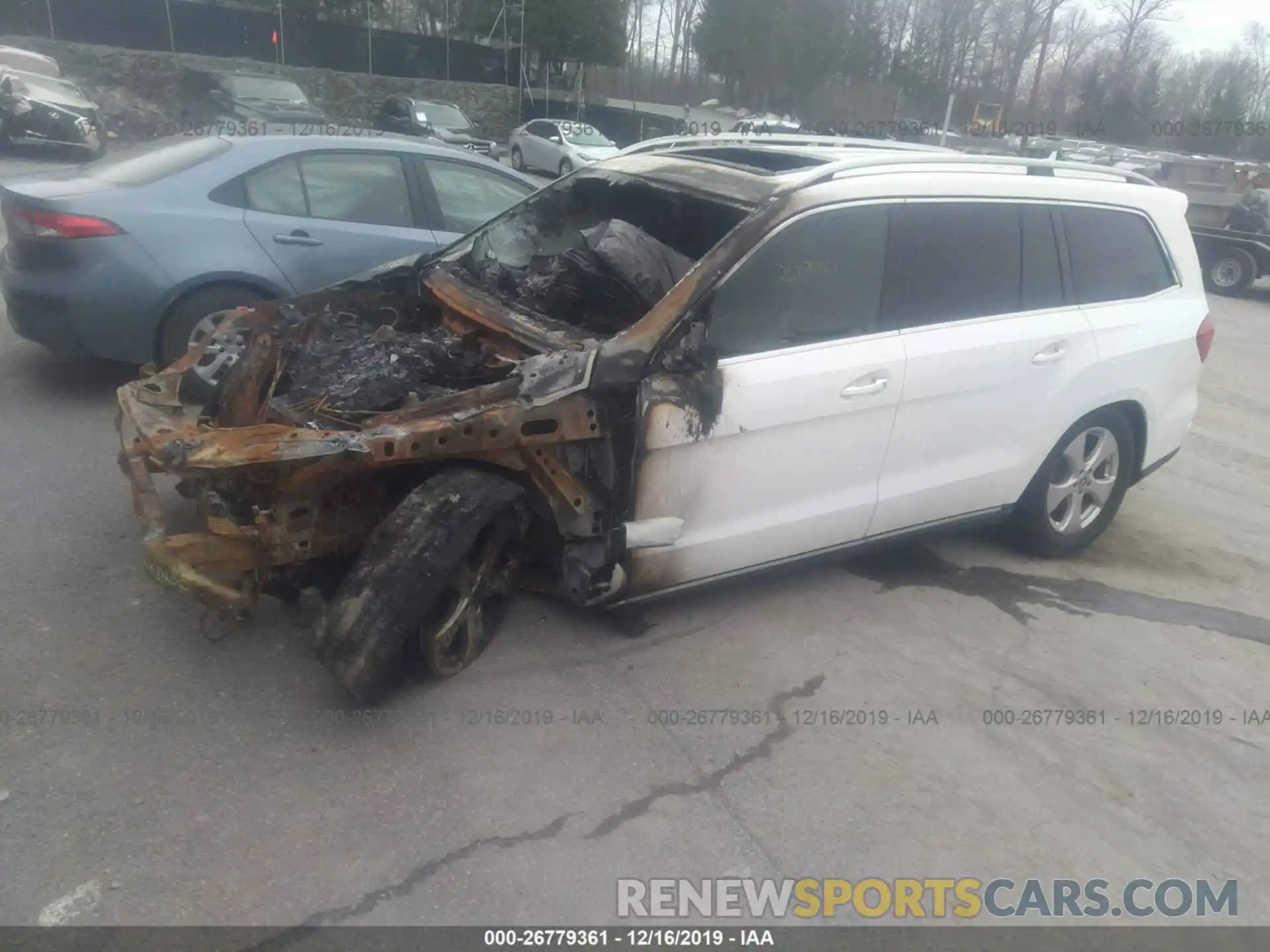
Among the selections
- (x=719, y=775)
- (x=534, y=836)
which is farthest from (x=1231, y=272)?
(x=534, y=836)

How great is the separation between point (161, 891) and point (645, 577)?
1840mm

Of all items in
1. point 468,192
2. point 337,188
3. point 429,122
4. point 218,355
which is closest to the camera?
point 218,355

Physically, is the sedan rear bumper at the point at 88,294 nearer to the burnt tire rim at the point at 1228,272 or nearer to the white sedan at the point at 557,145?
the burnt tire rim at the point at 1228,272

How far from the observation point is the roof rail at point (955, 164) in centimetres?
392

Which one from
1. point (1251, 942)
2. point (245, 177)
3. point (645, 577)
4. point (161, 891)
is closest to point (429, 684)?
point (645, 577)

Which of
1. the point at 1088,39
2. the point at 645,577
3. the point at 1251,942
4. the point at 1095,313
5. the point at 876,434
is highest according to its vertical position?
the point at 1088,39

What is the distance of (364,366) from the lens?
3889mm

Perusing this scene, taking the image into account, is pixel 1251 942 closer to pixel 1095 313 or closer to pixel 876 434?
pixel 876 434

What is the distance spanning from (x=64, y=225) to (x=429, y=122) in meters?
19.9

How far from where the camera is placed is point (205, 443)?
10.3 ft

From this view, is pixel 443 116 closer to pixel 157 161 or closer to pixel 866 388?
pixel 157 161

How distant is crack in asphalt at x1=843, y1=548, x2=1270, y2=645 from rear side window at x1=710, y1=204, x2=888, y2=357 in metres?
1.39

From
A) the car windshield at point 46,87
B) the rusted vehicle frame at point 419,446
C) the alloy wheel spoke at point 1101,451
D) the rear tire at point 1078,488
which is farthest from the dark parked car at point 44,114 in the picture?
the alloy wheel spoke at point 1101,451

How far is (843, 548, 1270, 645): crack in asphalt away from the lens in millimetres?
4645
